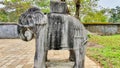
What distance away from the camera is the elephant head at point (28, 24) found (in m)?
4.02

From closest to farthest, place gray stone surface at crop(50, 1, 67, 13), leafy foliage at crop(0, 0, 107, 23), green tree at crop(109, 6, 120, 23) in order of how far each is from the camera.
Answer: gray stone surface at crop(50, 1, 67, 13)
leafy foliage at crop(0, 0, 107, 23)
green tree at crop(109, 6, 120, 23)

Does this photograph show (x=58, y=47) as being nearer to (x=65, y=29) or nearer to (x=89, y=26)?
(x=65, y=29)

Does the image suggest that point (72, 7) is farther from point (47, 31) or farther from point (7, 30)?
point (47, 31)

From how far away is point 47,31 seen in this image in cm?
409

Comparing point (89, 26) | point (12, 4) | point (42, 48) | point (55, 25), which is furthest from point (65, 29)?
point (12, 4)

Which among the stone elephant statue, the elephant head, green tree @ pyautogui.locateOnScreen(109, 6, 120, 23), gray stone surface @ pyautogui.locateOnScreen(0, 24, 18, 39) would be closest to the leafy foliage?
gray stone surface @ pyautogui.locateOnScreen(0, 24, 18, 39)

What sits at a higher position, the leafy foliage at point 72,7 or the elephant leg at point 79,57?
the leafy foliage at point 72,7

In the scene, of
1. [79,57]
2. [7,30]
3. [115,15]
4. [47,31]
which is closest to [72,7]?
[7,30]

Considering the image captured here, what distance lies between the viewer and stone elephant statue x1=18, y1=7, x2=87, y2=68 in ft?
13.3

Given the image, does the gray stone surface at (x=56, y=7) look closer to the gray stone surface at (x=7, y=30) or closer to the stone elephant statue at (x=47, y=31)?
the stone elephant statue at (x=47, y=31)

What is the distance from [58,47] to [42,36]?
328 millimetres

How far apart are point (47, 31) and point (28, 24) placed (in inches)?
13.2

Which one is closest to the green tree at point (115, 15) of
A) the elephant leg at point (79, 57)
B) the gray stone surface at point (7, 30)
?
the gray stone surface at point (7, 30)

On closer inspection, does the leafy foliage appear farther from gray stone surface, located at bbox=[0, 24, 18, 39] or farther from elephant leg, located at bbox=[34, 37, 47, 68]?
elephant leg, located at bbox=[34, 37, 47, 68]
